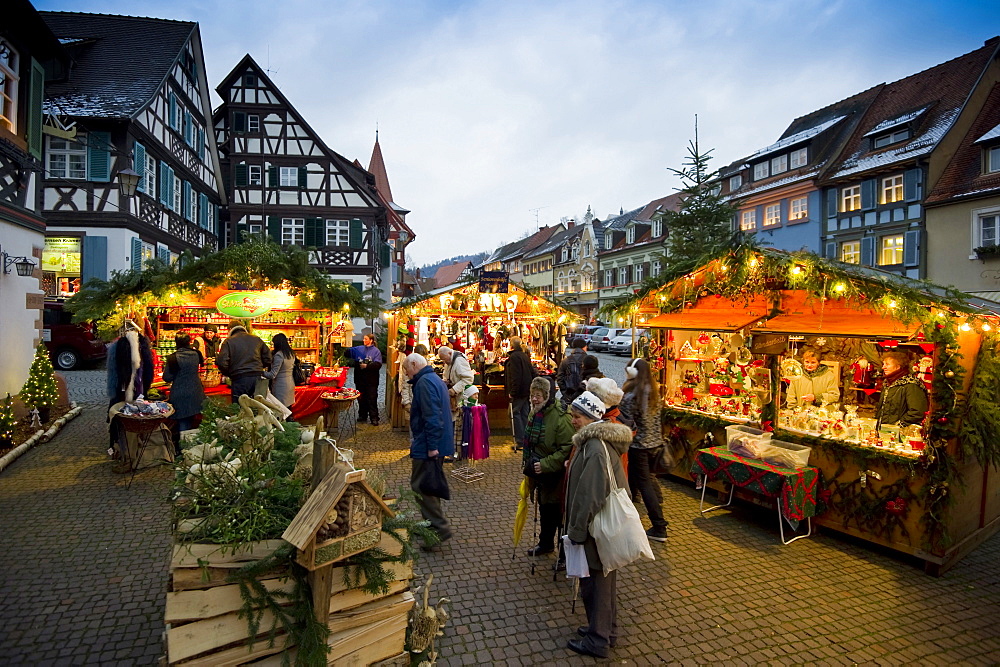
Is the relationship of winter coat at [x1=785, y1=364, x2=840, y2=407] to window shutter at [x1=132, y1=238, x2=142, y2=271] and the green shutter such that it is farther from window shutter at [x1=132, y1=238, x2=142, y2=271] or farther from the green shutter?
the green shutter

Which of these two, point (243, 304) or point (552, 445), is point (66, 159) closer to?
point (243, 304)

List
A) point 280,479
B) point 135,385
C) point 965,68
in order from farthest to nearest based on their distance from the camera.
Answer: point 965,68
point 135,385
point 280,479

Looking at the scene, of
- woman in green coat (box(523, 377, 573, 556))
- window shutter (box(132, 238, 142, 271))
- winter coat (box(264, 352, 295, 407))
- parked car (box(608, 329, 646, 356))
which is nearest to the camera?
woman in green coat (box(523, 377, 573, 556))

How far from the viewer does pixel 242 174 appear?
955 inches

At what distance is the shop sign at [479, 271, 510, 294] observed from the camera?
10.7m

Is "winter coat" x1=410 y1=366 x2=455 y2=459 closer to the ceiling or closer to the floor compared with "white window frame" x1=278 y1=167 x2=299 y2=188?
closer to the floor

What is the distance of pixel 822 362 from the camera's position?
22.7ft

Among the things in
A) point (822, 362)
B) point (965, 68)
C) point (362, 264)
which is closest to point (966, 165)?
point (965, 68)

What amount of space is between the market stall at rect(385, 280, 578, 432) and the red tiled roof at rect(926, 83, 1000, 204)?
15.4 meters

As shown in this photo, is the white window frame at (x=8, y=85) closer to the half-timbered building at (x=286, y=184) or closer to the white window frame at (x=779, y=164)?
the half-timbered building at (x=286, y=184)

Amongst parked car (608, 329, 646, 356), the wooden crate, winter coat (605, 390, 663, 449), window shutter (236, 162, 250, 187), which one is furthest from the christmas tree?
parked car (608, 329, 646, 356)

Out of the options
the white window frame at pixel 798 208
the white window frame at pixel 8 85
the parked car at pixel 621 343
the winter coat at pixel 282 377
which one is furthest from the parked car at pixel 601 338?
the white window frame at pixel 8 85

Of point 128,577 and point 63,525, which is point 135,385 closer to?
point 63,525

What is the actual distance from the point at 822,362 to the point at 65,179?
18857 mm
